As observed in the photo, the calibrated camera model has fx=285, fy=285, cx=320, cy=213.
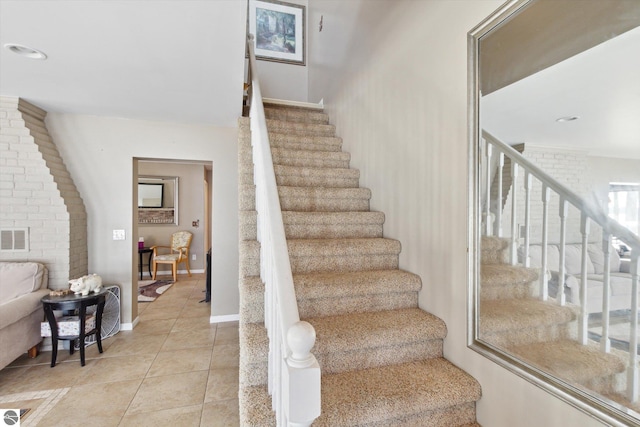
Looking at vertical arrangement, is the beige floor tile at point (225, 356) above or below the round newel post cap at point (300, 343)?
below

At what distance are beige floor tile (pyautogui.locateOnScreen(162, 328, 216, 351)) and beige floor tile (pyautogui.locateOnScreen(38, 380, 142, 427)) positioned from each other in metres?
0.64

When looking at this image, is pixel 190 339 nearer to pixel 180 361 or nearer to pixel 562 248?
pixel 180 361

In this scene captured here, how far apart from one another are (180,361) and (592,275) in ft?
10.3

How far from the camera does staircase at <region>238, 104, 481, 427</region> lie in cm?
132

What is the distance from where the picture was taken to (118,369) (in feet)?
8.59

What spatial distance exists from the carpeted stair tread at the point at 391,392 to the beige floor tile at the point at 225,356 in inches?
64.7

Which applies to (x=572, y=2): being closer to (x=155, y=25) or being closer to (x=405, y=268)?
(x=405, y=268)

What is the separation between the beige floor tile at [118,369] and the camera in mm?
2473

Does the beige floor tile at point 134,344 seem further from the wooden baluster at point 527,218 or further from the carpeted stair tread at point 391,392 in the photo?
the wooden baluster at point 527,218

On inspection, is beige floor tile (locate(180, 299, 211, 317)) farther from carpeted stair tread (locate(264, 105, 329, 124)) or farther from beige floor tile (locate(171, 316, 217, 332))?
carpeted stair tread (locate(264, 105, 329, 124))

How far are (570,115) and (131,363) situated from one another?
3670 millimetres

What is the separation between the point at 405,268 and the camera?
2072 mm

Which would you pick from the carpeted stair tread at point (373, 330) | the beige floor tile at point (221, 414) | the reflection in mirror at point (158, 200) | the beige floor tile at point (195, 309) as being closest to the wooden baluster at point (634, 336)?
the carpeted stair tread at point (373, 330)

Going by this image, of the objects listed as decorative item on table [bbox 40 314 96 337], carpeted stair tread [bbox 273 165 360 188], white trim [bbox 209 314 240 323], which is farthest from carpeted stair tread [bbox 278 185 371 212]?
decorative item on table [bbox 40 314 96 337]
